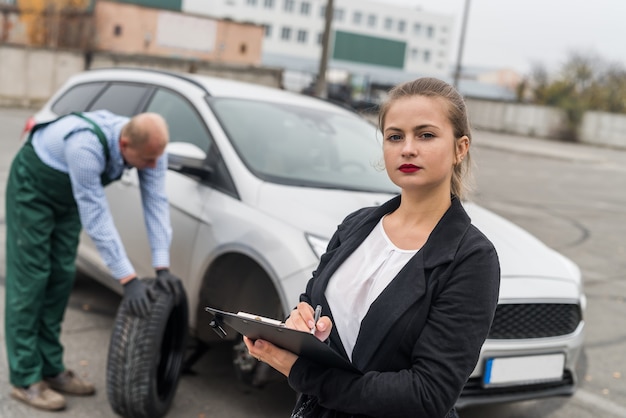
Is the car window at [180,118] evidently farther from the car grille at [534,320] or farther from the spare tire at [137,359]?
the car grille at [534,320]

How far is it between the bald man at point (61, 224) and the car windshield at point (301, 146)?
2.06 ft

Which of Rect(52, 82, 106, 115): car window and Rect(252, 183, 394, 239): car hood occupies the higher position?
Rect(52, 82, 106, 115): car window

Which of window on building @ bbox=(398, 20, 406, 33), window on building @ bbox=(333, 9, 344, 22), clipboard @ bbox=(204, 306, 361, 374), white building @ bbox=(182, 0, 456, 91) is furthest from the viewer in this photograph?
window on building @ bbox=(398, 20, 406, 33)

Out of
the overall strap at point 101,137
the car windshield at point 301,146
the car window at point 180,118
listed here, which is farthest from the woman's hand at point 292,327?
the car window at point 180,118

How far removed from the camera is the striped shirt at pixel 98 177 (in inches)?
145

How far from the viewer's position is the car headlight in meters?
3.55

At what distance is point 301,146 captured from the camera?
15.5ft

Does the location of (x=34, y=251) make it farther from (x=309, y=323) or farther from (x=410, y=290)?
(x=410, y=290)

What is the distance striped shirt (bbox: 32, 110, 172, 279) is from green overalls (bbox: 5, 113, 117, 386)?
5 centimetres

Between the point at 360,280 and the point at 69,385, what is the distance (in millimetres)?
2820

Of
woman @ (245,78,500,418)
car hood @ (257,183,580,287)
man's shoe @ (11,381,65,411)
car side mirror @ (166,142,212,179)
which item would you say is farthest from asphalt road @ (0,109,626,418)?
woman @ (245,78,500,418)

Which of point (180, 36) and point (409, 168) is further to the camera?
point (180, 36)

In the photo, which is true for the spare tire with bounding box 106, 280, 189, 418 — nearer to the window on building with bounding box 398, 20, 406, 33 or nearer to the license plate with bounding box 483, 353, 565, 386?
the license plate with bounding box 483, 353, 565, 386

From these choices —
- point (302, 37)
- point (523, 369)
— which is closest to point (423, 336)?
point (523, 369)
